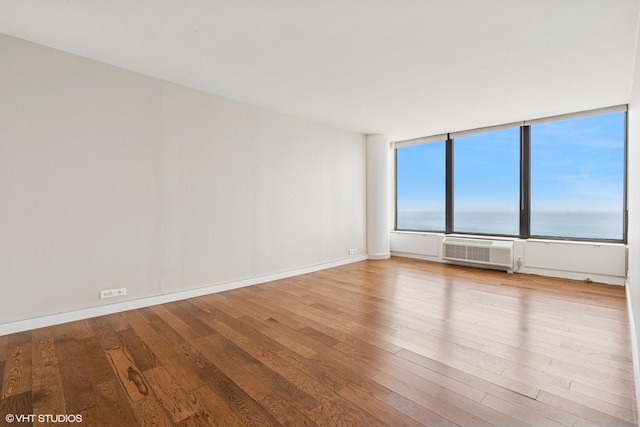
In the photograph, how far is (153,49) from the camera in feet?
9.32

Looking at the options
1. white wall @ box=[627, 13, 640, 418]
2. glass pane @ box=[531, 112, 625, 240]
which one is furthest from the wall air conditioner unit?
white wall @ box=[627, 13, 640, 418]

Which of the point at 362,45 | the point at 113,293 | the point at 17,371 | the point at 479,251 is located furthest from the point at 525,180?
the point at 17,371

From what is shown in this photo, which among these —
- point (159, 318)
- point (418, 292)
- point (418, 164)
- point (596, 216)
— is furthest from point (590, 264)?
point (159, 318)

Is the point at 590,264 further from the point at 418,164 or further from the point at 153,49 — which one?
the point at 153,49

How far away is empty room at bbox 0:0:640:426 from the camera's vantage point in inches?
72.8

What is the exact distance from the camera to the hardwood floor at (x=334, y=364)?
5.30 ft

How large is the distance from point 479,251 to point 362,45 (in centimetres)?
422

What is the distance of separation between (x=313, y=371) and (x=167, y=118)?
323 cm

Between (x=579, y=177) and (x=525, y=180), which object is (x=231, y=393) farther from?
(x=579, y=177)

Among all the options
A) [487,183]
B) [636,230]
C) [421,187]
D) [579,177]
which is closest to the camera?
[636,230]

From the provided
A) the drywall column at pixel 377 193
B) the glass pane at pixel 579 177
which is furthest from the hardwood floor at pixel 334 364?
the drywall column at pixel 377 193

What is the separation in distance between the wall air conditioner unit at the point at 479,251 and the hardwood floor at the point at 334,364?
1434 millimetres

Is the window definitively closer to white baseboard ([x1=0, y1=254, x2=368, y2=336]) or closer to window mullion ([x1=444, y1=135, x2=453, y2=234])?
window mullion ([x1=444, y1=135, x2=453, y2=234])

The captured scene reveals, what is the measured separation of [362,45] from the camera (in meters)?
2.73
